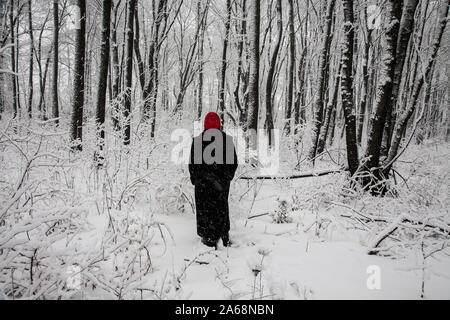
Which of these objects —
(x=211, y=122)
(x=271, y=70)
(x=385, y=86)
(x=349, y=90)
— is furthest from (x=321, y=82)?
(x=211, y=122)

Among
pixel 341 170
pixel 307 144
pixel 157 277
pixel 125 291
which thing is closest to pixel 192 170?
pixel 157 277

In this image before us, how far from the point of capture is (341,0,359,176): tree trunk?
490 centimetres

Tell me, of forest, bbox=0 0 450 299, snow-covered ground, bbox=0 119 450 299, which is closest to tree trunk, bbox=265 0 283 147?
forest, bbox=0 0 450 299

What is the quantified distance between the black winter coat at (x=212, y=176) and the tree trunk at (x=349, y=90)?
9.00ft

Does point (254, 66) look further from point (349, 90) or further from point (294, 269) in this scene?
point (294, 269)

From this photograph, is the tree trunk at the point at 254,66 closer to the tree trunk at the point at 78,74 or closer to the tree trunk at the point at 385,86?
the tree trunk at the point at 385,86

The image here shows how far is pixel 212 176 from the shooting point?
3.44 metres

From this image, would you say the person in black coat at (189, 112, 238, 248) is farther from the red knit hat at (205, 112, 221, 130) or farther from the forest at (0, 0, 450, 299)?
the forest at (0, 0, 450, 299)

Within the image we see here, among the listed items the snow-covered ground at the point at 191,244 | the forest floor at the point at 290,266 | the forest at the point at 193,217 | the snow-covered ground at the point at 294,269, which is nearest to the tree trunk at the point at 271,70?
the forest at the point at 193,217

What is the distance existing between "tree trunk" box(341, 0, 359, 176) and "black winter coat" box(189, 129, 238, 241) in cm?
274

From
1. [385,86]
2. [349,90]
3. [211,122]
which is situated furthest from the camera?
[349,90]

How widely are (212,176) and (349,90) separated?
3.47 meters

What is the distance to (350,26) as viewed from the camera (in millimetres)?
4914
